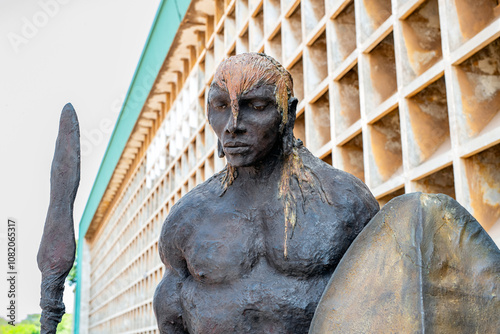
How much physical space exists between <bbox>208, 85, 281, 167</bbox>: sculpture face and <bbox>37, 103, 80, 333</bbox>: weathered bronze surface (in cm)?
43

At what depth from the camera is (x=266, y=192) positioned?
1.77 meters

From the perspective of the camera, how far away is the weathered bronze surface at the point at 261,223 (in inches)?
64.6

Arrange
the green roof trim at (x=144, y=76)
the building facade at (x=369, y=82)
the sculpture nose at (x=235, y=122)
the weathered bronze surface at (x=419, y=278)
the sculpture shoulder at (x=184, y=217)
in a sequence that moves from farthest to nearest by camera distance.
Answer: the green roof trim at (x=144, y=76), the building facade at (x=369, y=82), the sculpture shoulder at (x=184, y=217), the sculpture nose at (x=235, y=122), the weathered bronze surface at (x=419, y=278)

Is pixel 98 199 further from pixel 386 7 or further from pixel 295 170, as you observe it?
pixel 295 170

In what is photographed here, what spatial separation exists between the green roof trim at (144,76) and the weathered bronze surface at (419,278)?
6.84m

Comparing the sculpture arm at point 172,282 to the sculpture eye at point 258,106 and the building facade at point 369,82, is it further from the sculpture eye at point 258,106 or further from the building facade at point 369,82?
the building facade at point 369,82

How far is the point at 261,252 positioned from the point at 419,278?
1.49 ft

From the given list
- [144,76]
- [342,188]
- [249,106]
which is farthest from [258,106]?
[144,76]

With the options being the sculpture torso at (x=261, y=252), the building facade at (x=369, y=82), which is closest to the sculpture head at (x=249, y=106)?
the sculpture torso at (x=261, y=252)

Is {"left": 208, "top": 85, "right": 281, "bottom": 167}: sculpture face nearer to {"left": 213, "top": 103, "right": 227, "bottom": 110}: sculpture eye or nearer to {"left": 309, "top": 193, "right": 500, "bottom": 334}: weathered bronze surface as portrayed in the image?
{"left": 213, "top": 103, "right": 227, "bottom": 110}: sculpture eye

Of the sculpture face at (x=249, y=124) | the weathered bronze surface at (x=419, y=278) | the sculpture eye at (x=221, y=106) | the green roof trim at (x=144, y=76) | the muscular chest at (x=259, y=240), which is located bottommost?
the weathered bronze surface at (x=419, y=278)

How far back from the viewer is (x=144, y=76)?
Answer: 410 inches

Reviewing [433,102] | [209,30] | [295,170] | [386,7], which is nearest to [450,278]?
[295,170]

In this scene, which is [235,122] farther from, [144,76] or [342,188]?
[144,76]
